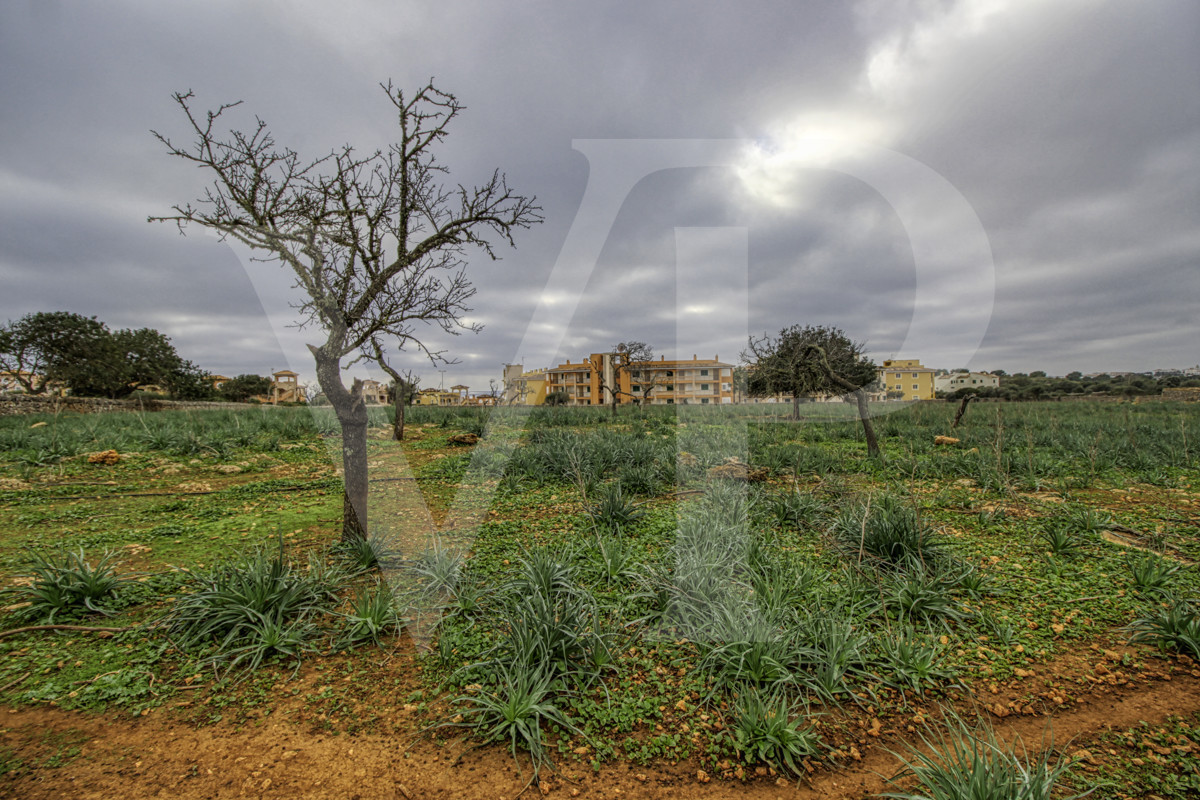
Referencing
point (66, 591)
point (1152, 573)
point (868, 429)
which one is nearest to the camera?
point (66, 591)

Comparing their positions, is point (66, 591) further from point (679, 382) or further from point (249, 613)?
point (679, 382)

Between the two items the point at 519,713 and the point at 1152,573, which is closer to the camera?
the point at 519,713

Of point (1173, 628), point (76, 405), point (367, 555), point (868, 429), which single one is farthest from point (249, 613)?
point (76, 405)

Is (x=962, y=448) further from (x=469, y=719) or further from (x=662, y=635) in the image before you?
(x=469, y=719)

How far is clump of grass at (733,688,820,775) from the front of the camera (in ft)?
7.39

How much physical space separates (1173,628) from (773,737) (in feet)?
10.1

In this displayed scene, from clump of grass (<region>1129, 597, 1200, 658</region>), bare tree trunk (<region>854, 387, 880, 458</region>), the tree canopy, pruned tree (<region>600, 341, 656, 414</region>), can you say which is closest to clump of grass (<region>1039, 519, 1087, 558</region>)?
clump of grass (<region>1129, 597, 1200, 658</region>)

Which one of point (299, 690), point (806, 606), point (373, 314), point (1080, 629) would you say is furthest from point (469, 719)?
point (1080, 629)

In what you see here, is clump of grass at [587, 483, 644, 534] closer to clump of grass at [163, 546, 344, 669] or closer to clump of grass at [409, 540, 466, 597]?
clump of grass at [409, 540, 466, 597]

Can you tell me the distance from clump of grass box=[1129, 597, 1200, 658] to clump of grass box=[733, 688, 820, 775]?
8.68 ft

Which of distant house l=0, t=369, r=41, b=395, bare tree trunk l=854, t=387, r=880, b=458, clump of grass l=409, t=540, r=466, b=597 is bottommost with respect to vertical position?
clump of grass l=409, t=540, r=466, b=597

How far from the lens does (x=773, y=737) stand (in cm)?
229

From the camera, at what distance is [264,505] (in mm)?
5977

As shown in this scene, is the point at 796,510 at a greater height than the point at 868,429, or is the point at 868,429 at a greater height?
the point at 868,429
